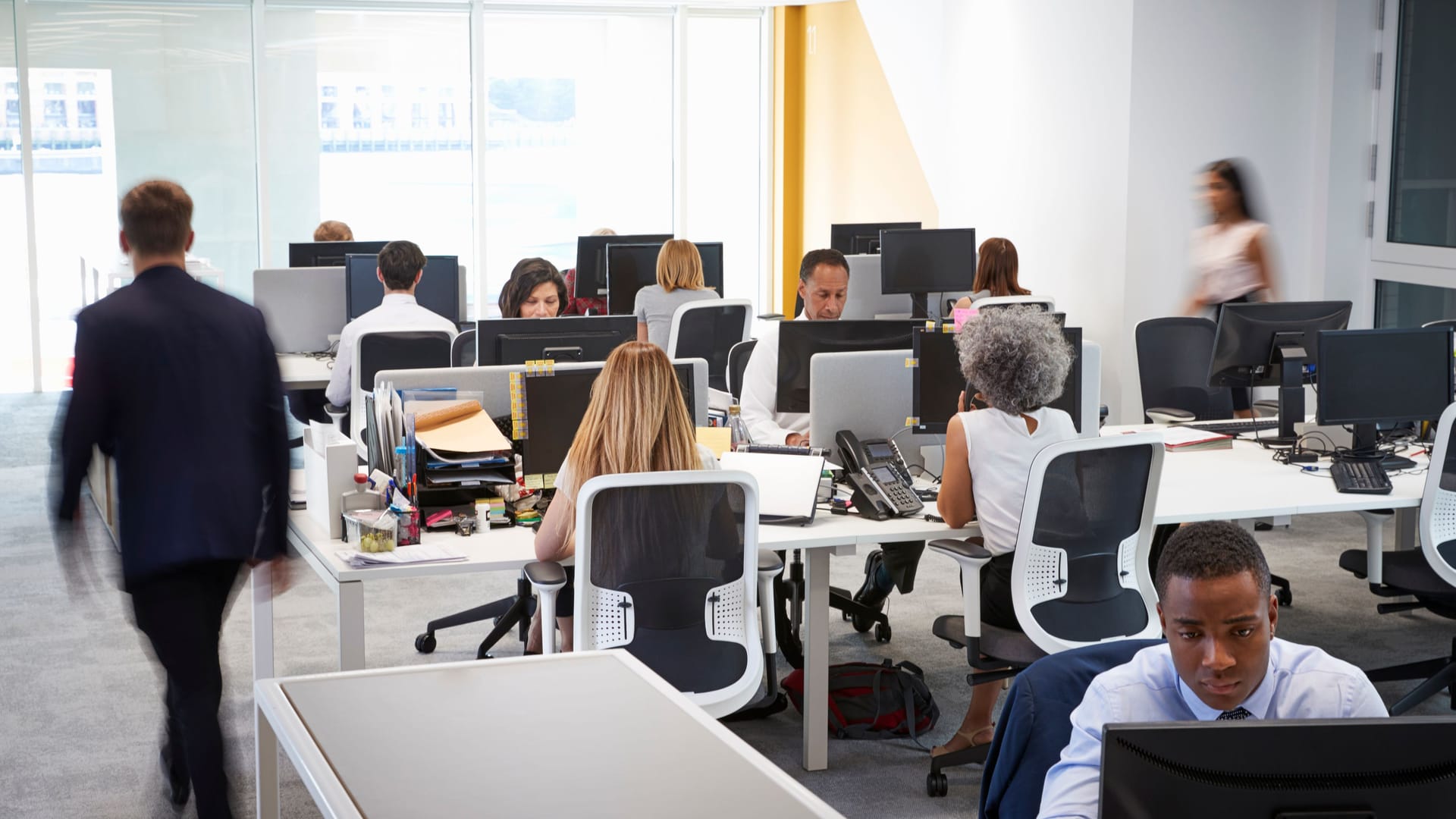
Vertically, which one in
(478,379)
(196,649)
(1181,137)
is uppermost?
(1181,137)

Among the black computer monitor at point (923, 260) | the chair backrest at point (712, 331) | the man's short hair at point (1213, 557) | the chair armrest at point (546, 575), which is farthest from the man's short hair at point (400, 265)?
the man's short hair at point (1213, 557)

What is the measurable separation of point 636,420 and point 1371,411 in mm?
2619

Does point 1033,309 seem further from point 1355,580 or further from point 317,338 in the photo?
point 317,338

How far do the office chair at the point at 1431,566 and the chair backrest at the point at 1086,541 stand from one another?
37.6 inches

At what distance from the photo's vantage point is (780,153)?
11930mm

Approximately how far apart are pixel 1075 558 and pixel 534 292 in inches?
115

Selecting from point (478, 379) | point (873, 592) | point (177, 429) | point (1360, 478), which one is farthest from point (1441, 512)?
point (177, 429)

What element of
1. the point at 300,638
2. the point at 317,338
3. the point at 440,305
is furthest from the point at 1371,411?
the point at 317,338

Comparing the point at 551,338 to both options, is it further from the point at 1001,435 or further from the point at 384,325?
the point at 1001,435

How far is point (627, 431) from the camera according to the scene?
129 inches

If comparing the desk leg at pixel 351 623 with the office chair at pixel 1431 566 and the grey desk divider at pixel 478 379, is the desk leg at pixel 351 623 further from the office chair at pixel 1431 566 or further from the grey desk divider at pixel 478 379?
the office chair at pixel 1431 566

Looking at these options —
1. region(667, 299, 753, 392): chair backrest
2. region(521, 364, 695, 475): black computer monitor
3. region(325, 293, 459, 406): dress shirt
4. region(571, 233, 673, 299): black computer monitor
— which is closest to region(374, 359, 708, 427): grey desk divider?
region(521, 364, 695, 475): black computer monitor

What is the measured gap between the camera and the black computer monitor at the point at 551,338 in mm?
4754

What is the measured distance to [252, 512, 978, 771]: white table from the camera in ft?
11.1
